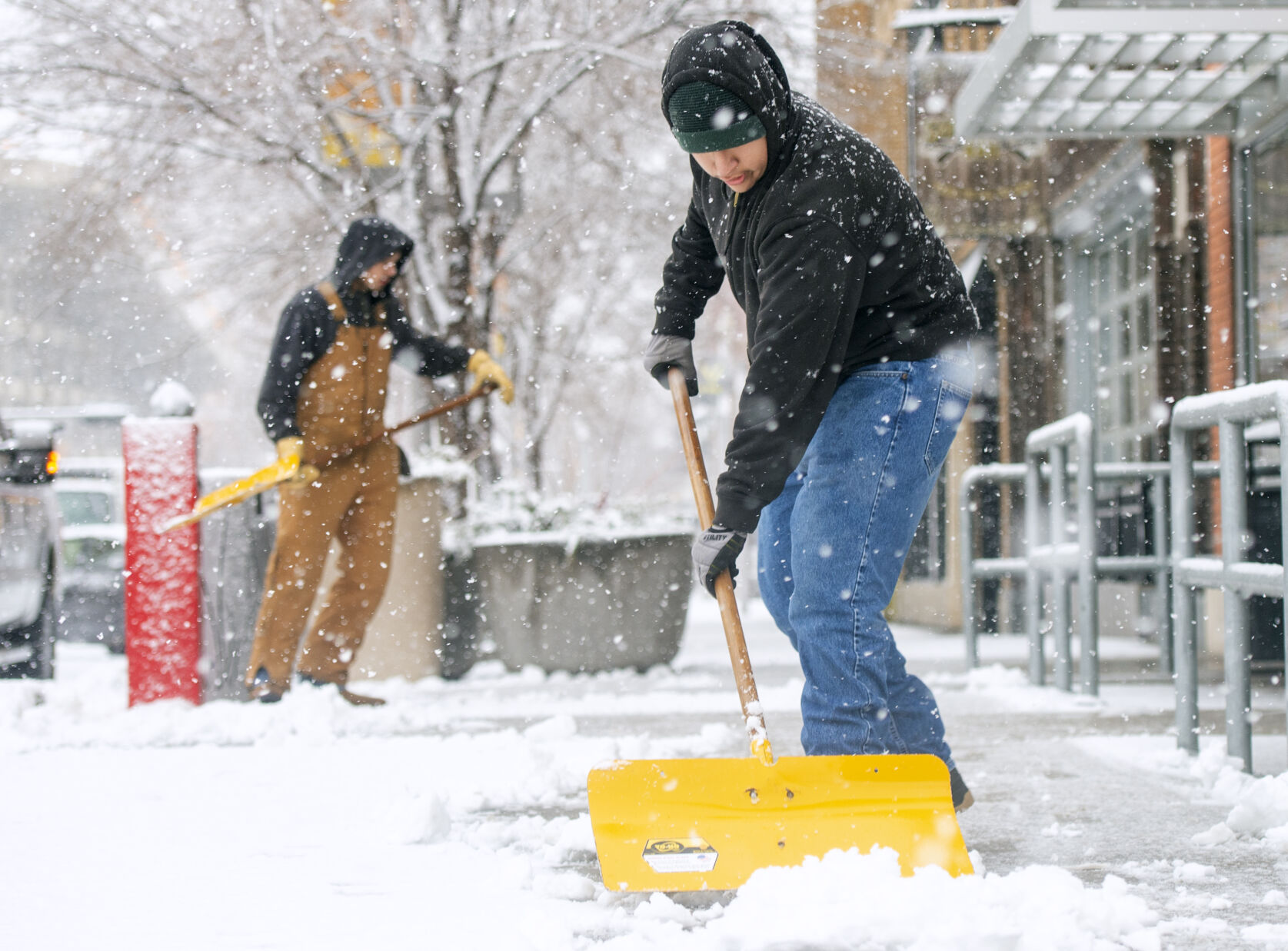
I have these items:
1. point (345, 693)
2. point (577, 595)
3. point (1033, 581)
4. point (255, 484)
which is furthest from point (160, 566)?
point (1033, 581)

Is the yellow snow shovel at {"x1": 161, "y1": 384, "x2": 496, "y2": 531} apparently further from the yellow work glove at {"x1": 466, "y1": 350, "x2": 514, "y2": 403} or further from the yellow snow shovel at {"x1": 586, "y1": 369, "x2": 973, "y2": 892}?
the yellow snow shovel at {"x1": 586, "y1": 369, "x2": 973, "y2": 892}

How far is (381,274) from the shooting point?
4984 millimetres

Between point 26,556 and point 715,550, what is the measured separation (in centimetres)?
376

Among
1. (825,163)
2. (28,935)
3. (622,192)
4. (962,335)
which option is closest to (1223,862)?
(962,335)

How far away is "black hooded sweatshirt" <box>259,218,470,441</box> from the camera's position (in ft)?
15.5

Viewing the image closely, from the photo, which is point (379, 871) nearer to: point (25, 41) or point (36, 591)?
point (36, 591)

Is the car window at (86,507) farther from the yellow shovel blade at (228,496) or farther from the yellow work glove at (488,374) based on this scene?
the yellow work glove at (488,374)

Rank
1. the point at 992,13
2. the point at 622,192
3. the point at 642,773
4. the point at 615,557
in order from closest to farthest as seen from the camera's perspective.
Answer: the point at 642,773 → the point at 615,557 → the point at 992,13 → the point at 622,192

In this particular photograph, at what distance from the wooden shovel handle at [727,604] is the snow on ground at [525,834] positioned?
32cm

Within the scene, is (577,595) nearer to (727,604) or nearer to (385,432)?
(385,432)

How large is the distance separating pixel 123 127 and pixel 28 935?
6506mm

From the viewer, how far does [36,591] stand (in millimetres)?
4984

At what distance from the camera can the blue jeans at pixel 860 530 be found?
7.95 ft

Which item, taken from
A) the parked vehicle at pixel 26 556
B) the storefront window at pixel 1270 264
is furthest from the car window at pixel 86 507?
the storefront window at pixel 1270 264
